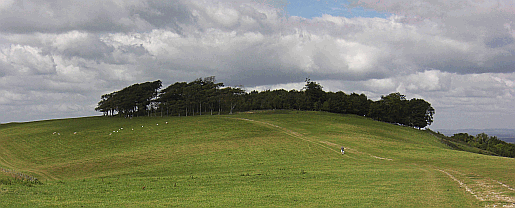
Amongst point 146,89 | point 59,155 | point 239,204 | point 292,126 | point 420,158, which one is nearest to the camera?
point 239,204

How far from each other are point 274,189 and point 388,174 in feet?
39.6

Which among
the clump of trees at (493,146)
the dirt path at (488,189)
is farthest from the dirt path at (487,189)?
the clump of trees at (493,146)

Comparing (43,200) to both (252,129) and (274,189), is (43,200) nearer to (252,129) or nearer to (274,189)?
(274,189)

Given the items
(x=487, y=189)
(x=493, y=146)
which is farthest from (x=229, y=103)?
(x=487, y=189)

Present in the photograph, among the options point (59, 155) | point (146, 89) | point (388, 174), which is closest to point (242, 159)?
point (388, 174)

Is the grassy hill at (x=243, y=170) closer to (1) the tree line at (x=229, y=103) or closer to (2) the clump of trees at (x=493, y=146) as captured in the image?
(1) the tree line at (x=229, y=103)

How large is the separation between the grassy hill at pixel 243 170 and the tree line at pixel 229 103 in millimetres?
58058

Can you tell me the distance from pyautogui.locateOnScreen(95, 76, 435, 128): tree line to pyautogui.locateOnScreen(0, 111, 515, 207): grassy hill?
58.1 meters

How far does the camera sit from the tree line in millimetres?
137962

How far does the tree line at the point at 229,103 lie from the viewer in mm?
137962

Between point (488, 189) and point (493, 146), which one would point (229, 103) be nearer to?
point (493, 146)

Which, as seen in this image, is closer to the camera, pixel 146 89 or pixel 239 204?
pixel 239 204

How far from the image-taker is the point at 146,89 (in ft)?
472

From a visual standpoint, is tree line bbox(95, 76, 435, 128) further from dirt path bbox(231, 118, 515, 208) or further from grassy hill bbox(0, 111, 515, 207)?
dirt path bbox(231, 118, 515, 208)
